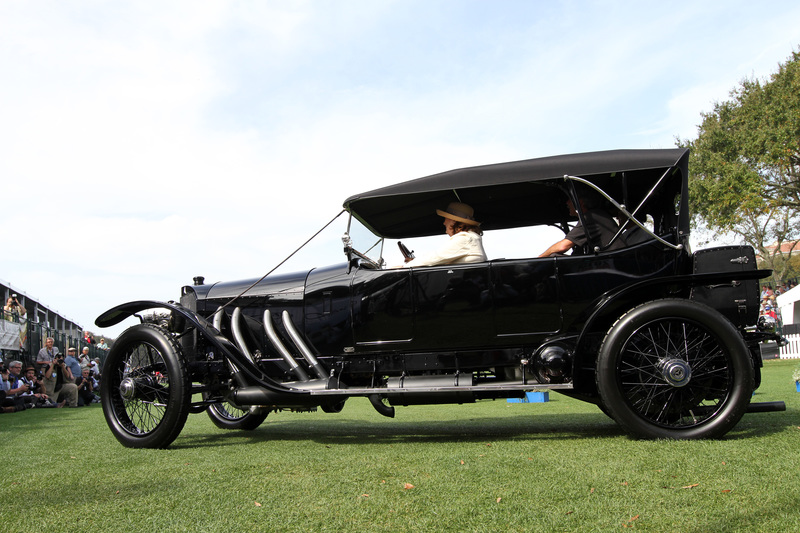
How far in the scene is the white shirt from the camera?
15.2 feet

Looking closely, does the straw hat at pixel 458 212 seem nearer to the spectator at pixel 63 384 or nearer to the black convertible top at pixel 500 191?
the black convertible top at pixel 500 191

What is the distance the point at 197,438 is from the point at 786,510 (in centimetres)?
468

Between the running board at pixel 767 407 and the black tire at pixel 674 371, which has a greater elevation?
the black tire at pixel 674 371

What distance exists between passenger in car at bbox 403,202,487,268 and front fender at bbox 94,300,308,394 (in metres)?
1.49

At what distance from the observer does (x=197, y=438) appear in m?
5.41

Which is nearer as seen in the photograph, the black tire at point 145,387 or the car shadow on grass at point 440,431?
the car shadow on grass at point 440,431

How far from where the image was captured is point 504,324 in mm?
4430

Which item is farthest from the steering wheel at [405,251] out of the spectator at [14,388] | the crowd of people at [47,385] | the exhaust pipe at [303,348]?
the crowd of people at [47,385]

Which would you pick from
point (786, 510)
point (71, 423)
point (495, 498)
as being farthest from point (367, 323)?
point (71, 423)

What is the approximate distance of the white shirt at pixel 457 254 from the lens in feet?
15.2

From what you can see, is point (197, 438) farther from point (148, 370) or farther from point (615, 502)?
point (615, 502)

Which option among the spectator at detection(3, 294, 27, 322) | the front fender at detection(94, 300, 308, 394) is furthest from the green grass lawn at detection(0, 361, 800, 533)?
the spectator at detection(3, 294, 27, 322)

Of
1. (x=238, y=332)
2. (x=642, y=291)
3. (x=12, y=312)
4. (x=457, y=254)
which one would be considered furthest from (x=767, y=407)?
(x=12, y=312)

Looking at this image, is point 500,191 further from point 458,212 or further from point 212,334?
point 212,334
